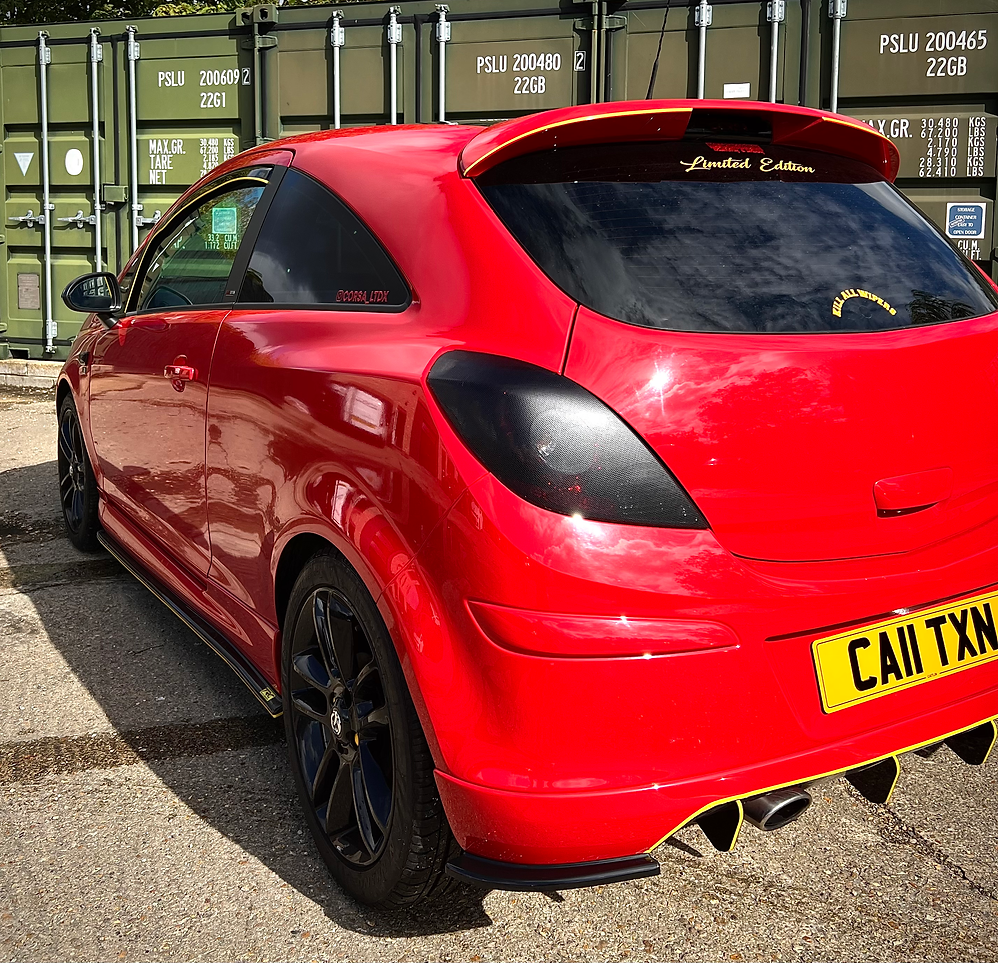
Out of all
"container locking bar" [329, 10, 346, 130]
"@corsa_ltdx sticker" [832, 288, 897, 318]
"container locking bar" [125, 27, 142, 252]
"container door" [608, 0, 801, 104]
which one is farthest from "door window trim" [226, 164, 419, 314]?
"container locking bar" [125, 27, 142, 252]

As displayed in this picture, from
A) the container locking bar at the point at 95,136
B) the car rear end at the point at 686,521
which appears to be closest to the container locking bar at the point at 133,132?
the container locking bar at the point at 95,136

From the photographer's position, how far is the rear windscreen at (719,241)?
191 cm

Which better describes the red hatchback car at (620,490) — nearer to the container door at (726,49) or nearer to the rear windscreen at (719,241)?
the rear windscreen at (719,241)

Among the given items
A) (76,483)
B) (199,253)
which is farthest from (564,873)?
(76,483)

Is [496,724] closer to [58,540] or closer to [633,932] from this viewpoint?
[633,932]

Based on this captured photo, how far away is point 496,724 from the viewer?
178cm

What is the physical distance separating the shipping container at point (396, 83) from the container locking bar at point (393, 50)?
0.05 feet

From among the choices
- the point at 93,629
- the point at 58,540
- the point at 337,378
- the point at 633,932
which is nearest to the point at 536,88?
the point at 58,540

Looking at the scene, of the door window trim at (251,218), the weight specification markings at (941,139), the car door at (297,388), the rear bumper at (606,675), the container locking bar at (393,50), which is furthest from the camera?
the container locking bar at (393,50)

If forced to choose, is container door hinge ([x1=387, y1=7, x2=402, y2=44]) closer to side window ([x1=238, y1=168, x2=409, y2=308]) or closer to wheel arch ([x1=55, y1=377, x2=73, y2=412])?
wheel arch ([x1=55, y1=377, x2=73, y2=412])

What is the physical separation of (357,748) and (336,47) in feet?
24.3

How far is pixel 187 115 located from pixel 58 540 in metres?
5.31

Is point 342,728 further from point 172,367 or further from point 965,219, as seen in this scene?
point 965,219

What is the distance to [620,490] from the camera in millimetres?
1753
